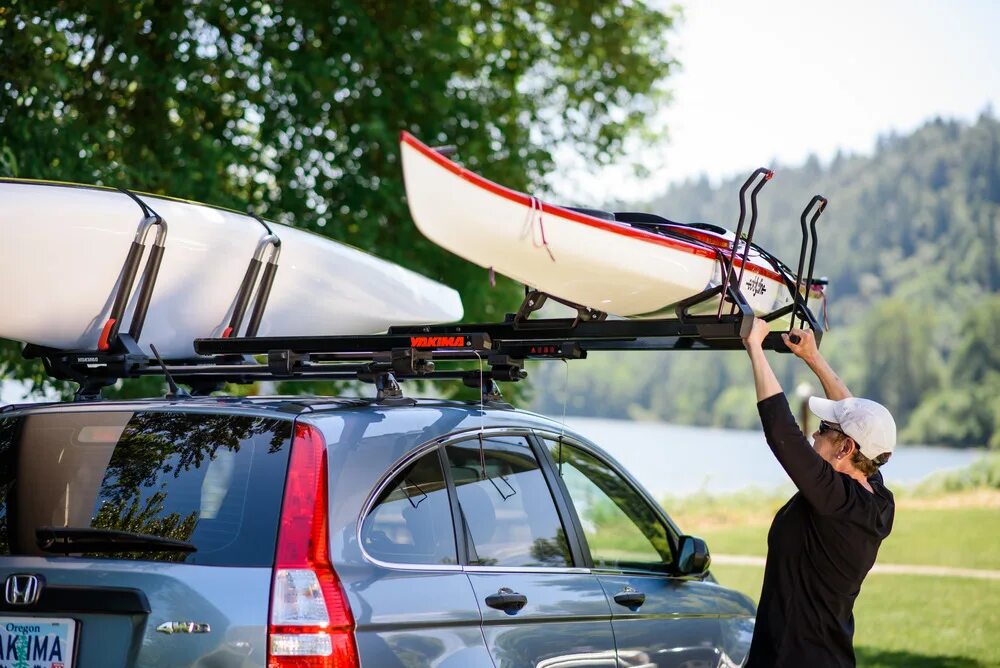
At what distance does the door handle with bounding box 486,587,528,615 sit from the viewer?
4.00 meters

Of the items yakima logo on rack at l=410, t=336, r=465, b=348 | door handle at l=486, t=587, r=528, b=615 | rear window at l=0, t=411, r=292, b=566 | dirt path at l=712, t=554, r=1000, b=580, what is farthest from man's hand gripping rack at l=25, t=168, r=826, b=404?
dirt path at l=712, t=554, r=1000, b=580

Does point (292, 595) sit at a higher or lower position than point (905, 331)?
lower

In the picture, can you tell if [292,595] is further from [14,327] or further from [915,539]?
[915,539]

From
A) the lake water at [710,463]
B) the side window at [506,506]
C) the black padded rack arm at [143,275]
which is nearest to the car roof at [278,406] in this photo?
the side window at [506,506]

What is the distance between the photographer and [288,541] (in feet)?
11.4

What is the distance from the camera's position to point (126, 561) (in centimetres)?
363

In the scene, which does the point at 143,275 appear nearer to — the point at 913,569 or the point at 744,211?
the point at 744,211

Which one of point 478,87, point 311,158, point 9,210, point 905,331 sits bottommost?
point 9,210

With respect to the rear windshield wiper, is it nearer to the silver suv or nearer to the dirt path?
the silver suv

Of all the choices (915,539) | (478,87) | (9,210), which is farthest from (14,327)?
(915,539)

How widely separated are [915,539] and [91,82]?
49.8 feet

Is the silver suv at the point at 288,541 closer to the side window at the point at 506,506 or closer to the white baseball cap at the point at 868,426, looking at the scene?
the side window at the point at 506,506

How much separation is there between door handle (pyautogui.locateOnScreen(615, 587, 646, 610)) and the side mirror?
335mm

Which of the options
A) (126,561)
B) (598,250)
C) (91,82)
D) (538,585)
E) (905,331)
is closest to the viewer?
(126,561)
